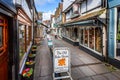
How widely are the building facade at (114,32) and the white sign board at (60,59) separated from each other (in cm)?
286

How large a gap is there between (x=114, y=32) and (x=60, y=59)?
3.40 meters

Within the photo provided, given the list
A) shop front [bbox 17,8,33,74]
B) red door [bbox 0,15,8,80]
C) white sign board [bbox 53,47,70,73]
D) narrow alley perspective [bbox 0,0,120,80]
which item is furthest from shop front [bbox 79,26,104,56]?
red door [bbox 0,15,8,80]

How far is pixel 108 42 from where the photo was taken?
6.57 meters

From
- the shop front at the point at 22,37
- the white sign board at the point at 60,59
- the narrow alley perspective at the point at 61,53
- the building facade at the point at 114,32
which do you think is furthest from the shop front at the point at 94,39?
the shop front at the point at 22,37

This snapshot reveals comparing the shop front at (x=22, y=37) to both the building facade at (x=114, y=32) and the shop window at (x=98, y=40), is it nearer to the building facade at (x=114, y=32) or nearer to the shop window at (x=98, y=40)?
the building facade at (x=114, y=32)

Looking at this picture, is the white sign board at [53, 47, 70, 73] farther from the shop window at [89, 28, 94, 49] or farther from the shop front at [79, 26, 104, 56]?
the shop window at [89, 28, 94, 49]

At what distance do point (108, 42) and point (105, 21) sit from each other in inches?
47.7

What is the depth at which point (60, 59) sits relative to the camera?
4.55 meters

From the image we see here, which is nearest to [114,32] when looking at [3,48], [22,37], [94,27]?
[94,27]

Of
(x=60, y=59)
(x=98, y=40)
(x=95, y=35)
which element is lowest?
(x=60, y=59)

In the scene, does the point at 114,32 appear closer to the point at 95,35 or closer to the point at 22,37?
the point at 95,35

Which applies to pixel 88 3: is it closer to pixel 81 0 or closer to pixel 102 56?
pixel 81 0

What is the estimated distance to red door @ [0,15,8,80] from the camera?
282 cm

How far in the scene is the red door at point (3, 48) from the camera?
2820 mm
